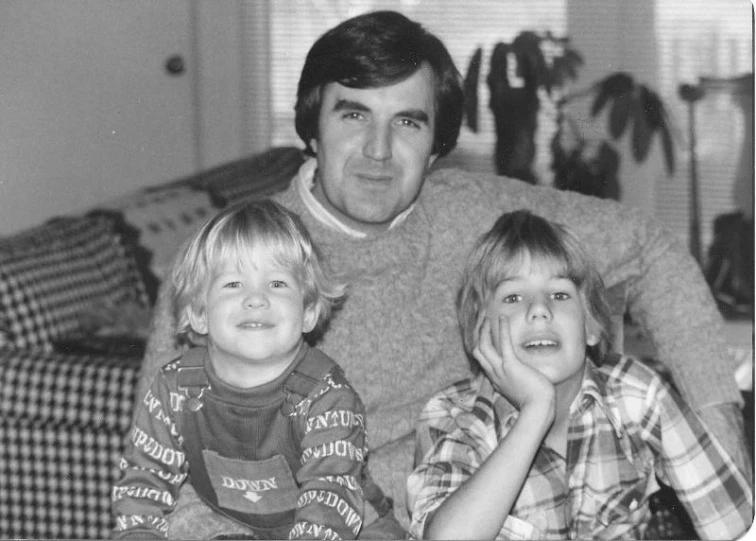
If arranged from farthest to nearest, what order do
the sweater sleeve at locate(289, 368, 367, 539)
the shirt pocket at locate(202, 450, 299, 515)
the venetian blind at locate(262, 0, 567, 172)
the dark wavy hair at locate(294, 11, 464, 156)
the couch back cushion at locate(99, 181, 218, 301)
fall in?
the venetian blind at locate(262, 0, 567, 172), the couch back cushion at locate(99, 181, 218, 301), the dark wavy hair at locate(294, 11, 464, 156), the shirt pocket at locate(202, 450, 299, 515), the sweater sleeve at locate(289, 368, 367, 539)

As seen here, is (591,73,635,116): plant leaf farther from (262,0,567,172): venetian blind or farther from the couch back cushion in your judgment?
the couch back cushion

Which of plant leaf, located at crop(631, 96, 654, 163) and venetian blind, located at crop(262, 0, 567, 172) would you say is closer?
plant leaf, located at crop(631, 96, 654, 163)

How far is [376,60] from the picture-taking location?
1.51 m

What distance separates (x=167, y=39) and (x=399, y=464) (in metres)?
2.35

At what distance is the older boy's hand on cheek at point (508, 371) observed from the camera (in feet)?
4.17

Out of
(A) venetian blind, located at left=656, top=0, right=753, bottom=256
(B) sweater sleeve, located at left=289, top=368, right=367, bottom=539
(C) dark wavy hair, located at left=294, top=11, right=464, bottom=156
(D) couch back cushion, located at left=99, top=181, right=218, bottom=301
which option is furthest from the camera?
(A) venetian blind, located at left=656, top=0, right=753, bottom=256

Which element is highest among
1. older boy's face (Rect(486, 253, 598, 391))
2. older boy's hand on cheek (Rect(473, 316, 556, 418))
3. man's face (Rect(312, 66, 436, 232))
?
man's face (Rect(312, 66, 436, 232))

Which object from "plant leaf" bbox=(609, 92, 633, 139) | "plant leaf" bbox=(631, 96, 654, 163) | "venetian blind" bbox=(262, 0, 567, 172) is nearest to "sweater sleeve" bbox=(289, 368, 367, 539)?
"plant leaf" bbox=(609, 92, 633, 139)

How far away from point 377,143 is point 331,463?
47 centimetres

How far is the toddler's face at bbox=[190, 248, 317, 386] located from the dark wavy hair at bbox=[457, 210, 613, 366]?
229mm

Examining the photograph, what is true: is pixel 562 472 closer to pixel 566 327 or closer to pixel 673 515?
pixel 566 327

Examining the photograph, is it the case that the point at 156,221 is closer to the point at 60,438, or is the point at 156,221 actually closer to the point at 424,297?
the point at 60,438

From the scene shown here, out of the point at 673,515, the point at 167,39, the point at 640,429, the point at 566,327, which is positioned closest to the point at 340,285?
the point at 566,327

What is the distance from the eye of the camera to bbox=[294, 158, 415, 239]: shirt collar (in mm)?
1615
